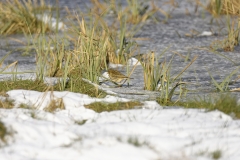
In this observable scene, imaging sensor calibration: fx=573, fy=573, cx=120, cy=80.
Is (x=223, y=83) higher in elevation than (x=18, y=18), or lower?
lower

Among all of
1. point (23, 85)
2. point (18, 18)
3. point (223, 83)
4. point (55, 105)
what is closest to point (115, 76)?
point (23, 85)

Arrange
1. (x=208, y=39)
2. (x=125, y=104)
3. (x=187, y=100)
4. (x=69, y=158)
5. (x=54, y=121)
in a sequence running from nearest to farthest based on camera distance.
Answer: (x=69, y=158) → (x=54, y=121) → (x=125, y=104) → (x=187, y=100) → (x=208, y=39)

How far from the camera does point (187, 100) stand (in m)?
4.42

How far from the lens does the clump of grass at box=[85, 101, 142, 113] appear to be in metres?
4.08

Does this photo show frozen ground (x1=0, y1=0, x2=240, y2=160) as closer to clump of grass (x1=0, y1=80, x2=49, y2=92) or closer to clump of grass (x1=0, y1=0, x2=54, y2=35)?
clump of grass (x1=0, y1=80, x2=49, y2=92)

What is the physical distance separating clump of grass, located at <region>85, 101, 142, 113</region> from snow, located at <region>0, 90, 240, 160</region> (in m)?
0.10

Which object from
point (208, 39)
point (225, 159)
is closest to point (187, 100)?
point (225, 159)

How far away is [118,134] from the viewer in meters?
3.42

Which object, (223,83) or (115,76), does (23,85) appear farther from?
(223,83)

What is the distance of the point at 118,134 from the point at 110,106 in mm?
715

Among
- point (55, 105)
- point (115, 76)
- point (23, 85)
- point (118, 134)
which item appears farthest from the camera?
point (115, 76)

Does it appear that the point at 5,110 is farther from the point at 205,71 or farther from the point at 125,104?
the point at 205,71

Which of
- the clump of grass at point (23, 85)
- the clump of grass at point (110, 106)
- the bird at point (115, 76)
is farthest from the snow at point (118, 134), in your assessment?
the bird at point (115, 76)

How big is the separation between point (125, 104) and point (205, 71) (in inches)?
71.0
